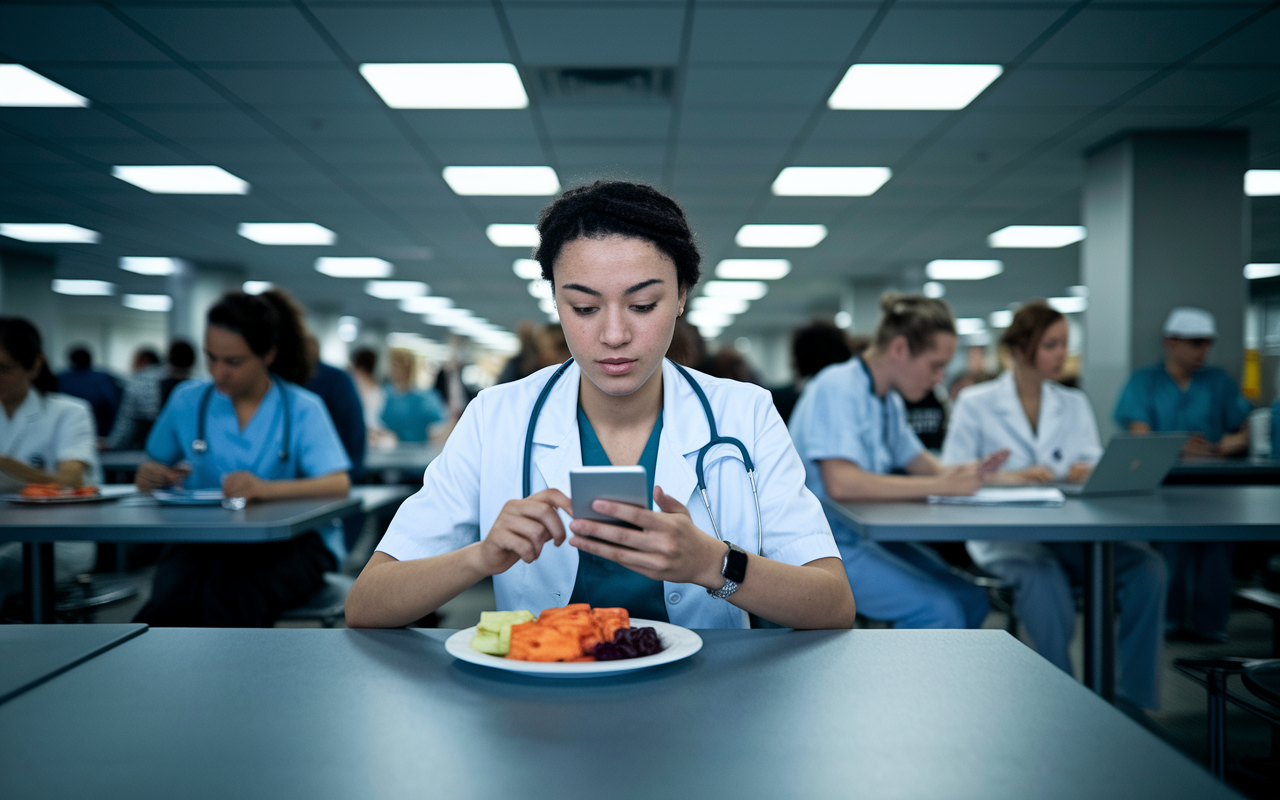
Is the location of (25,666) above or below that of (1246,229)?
below

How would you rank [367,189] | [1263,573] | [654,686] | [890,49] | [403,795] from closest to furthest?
[403,795] → [654,686] → [890,49] → [1263,573] → [367,189]

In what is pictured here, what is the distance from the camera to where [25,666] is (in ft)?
3.27

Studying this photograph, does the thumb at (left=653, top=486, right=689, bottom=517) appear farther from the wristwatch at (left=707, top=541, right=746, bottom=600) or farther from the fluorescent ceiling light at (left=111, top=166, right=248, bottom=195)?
the fluorescent ceiling light at (left=111, top=166, right=248, bottom=195)

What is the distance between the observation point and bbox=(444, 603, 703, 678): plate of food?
36.0 inches

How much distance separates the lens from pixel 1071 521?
7.00 feet

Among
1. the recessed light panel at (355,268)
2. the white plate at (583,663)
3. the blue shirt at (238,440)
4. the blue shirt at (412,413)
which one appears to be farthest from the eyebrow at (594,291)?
the recessed light panel at (355,268)

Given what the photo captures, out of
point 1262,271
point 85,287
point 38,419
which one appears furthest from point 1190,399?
point 85,287

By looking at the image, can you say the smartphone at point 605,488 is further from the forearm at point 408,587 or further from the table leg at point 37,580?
the table leg at point 37,580

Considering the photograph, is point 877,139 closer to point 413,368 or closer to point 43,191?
point 413,368

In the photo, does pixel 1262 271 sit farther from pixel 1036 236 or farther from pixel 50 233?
pixel 50 233

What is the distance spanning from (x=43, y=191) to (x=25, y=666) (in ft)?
24.5

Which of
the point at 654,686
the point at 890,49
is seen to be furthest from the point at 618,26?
the point at 654,686

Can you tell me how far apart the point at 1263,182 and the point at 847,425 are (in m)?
6.08

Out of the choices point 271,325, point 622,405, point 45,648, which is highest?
point 271,325
